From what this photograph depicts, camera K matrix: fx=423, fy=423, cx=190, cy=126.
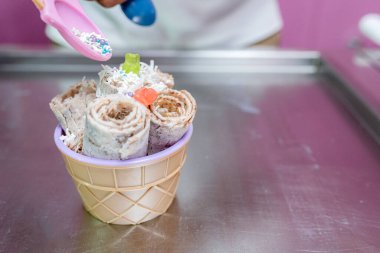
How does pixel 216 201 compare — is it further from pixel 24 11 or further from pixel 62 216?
pixel 24 11

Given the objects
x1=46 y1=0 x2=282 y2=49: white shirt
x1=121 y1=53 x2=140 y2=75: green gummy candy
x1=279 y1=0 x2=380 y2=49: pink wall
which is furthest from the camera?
x1=279 y1=0 x2=380 y2=49: pink wall

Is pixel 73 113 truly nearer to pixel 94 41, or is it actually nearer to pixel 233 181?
pixel 94 41

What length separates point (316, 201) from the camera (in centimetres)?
68

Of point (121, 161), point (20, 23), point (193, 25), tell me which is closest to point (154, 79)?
point (121, 161)

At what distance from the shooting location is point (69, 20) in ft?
2.15

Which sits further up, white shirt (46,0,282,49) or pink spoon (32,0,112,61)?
pink spoon (32,0,112,61)

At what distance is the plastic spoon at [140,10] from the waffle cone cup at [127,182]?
13.1 inches

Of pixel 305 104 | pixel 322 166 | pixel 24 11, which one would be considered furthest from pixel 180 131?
pixel 24 11

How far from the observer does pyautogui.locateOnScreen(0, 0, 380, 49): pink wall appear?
5.43 ft

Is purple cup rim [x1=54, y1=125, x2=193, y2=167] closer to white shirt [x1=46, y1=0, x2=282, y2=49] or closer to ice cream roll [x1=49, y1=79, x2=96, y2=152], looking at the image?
ice cream roll [x1=49, y1=79, x2=96, y2=152]

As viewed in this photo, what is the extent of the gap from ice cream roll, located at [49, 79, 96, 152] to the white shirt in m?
0.56

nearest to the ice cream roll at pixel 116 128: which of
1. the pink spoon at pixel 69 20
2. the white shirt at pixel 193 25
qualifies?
the pink spoon at pixel 69 20

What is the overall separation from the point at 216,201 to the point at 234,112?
1.01 feet

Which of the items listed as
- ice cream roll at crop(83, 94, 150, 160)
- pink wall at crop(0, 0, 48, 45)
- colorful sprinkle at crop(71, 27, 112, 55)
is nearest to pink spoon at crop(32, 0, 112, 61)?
colorful sprinkle at crop(71, 27, 112, 55)
